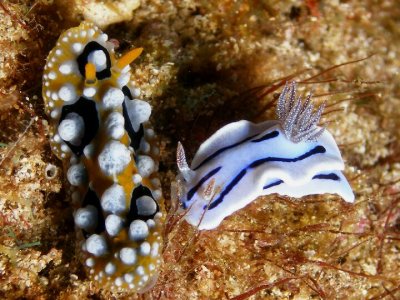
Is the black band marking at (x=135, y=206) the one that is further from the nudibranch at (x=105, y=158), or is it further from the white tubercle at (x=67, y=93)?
the white tubercle at (x=67, y=93)

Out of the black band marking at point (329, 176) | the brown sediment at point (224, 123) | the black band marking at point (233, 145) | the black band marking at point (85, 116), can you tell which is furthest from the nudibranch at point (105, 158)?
the black band marking at point (329, 176)

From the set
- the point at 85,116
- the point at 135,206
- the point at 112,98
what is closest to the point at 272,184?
the point at 135,206

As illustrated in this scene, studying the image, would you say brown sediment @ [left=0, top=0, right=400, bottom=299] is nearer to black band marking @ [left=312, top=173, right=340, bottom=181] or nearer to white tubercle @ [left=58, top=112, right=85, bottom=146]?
white tubercle @ [left=58, top=112, right=85, bottom=146]

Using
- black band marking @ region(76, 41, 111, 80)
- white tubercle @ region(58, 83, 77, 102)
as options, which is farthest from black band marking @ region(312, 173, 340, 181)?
white tubercle @ region(58, 83, 77, 102)

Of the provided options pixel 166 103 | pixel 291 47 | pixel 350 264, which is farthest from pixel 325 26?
pixel 350 264

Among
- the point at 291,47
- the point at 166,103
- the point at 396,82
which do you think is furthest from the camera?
the point at 396,82

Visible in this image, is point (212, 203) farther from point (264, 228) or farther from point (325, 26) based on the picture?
point (325, 26)

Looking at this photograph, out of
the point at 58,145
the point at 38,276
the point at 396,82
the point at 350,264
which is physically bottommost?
the point at 350,264
